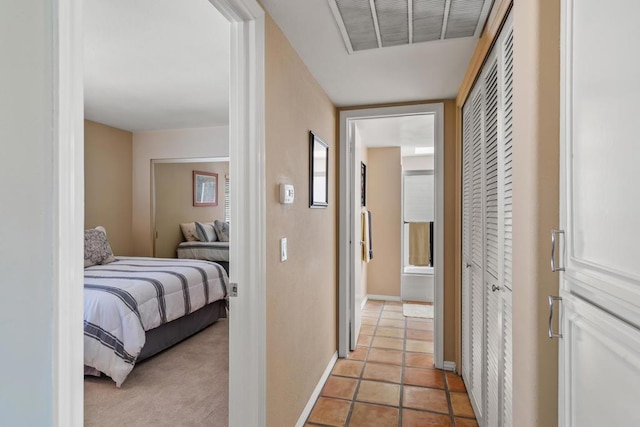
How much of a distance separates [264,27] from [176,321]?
9.51ft

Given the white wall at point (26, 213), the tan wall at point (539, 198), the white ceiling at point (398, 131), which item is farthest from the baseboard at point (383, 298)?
the white wall at point (26, 213)

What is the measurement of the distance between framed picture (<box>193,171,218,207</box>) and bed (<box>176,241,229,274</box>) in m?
0.96

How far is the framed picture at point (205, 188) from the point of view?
249 inches

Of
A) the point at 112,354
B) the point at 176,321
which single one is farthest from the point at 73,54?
the point at 176,321

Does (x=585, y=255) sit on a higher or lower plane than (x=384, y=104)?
lower

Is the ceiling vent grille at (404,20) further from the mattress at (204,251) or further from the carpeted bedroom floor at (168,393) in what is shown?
the mattress at (204,251)

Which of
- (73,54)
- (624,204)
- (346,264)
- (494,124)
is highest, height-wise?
(494,124)

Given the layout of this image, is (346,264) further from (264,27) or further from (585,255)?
(585,255)

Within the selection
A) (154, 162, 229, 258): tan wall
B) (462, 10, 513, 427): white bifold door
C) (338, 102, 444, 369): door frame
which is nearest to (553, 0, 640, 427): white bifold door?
(462, 10, 513, 427): white bifold door

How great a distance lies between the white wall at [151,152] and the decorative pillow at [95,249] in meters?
1.14

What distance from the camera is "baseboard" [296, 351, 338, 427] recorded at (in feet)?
7.14

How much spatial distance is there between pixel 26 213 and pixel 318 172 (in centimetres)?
204

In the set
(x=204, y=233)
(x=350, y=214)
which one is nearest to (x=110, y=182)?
(x=204, y=233)

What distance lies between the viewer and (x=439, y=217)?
298 centimetres
